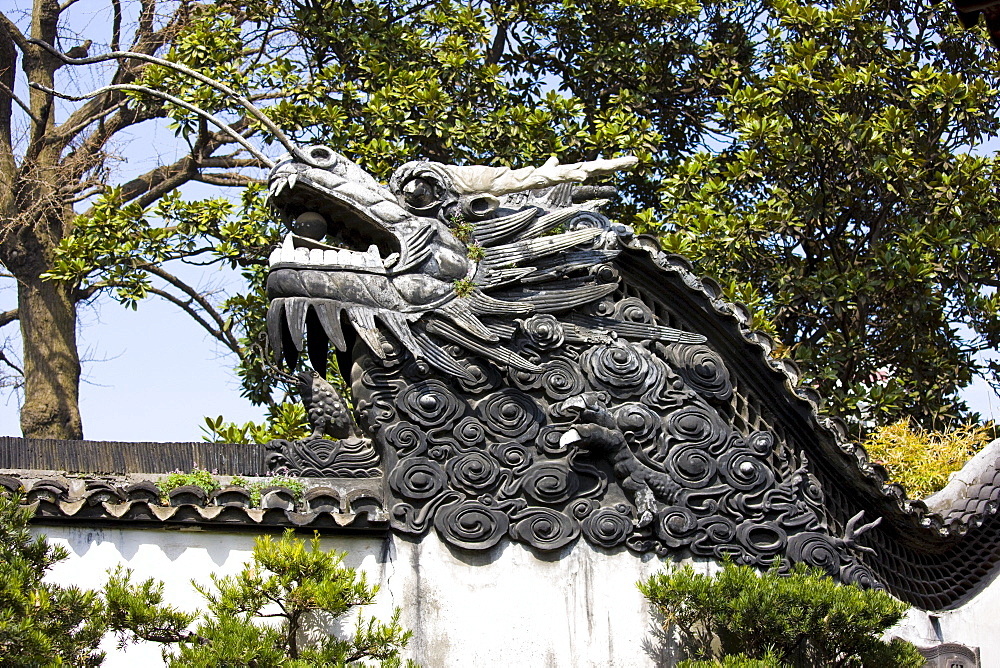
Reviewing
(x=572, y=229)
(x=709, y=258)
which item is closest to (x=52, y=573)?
(x=572, y=229)

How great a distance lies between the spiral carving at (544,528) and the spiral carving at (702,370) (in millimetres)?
1309

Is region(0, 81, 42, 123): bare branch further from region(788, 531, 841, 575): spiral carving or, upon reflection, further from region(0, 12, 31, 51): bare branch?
region(788, 531, 841, 575): spiral carving

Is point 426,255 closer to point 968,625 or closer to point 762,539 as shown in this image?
point 762,539

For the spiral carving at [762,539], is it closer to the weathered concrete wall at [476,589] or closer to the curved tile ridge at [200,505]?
the weathered concrete wall at [476,589]

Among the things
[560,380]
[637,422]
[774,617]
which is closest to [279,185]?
[560,380]

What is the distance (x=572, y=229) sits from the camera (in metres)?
9.51

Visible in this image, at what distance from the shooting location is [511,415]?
8.87 metres

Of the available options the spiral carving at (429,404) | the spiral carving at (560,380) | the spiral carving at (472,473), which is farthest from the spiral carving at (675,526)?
the spiral carving at (429,404)

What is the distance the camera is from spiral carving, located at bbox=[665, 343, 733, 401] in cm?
919

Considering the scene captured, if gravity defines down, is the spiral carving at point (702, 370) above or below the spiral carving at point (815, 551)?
above

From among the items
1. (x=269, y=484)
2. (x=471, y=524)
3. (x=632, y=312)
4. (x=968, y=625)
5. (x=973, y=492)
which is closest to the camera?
(x=269, y=484)

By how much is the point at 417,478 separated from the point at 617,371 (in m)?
1.54

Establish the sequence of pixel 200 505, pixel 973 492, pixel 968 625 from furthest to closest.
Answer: pixel 973 492, pixel 968 625, pixel 200 505

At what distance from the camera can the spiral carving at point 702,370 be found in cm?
919
